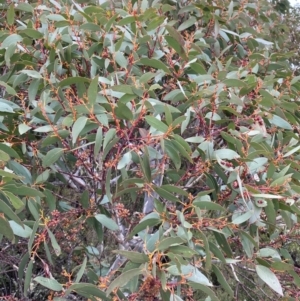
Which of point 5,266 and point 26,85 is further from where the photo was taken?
point 5,266

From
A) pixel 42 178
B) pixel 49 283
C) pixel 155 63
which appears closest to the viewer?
pixel 49 283

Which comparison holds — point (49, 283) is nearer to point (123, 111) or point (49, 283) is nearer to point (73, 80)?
point (123, 111)

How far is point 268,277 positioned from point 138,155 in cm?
46

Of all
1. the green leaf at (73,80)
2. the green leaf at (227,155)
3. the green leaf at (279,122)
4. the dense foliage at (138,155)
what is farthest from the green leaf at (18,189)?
the green leaf at (279,122)

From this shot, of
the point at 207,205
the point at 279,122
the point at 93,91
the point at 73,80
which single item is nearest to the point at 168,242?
the point at 207,205

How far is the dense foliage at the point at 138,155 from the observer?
3.28 ft

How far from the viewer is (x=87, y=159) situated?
4.41 feet

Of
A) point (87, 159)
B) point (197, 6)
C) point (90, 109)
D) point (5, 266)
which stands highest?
point (197, 6)

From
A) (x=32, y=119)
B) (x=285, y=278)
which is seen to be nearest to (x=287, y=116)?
(x=285, y=278)

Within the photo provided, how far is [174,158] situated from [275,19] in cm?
200

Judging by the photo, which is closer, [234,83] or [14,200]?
[14,200]

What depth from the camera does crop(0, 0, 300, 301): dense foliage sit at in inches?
39.3

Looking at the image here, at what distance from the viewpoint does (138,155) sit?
3.40 feet

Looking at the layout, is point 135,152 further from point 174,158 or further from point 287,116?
point 287,116
